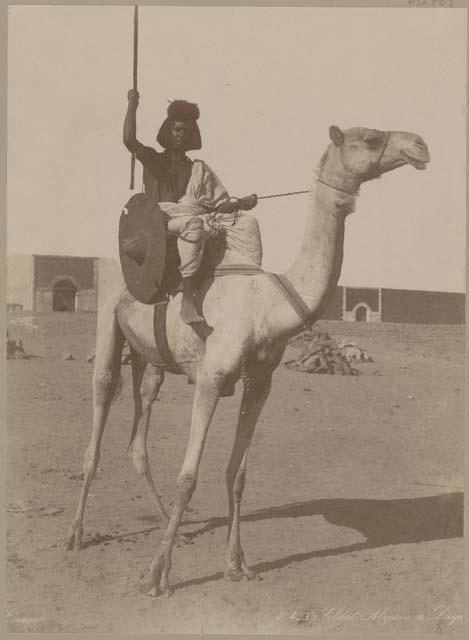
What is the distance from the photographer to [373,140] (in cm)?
621

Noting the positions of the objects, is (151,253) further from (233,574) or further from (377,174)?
(233,574)

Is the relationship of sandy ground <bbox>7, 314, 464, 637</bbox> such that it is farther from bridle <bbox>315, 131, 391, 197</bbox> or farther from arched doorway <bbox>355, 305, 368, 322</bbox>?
arched doorway <bbox>355, 305, 368, 322</bbox>

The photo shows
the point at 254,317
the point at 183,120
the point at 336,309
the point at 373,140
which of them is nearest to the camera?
the point at 373,140

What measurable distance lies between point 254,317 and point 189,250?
0.73 m

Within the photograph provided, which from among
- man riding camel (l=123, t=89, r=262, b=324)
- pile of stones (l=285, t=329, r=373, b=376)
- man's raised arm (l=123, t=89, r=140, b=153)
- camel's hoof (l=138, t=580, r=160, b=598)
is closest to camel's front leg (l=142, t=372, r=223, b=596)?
camel's hoof (l=138, t=580, r=160, b=598)

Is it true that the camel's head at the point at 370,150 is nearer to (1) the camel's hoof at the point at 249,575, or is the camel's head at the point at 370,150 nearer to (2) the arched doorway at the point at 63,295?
(1) the camel's hoof at the point at 249,575

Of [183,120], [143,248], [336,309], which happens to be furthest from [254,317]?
[336,309]

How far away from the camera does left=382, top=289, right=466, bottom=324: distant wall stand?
13391mm

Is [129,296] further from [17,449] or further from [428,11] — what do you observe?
[428,11]

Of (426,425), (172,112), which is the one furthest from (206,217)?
(426,425)

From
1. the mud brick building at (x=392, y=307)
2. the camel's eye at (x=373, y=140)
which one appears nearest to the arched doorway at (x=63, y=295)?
the mud brick building at (x=392, y=307)

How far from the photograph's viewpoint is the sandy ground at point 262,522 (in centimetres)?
689

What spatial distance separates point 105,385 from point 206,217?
198 cm

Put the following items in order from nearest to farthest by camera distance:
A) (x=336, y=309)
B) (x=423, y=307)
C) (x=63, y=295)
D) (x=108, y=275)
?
(x=108, y=275) < (x=63, y=295) < (x=423, y=307) < (x=336, y=309)
